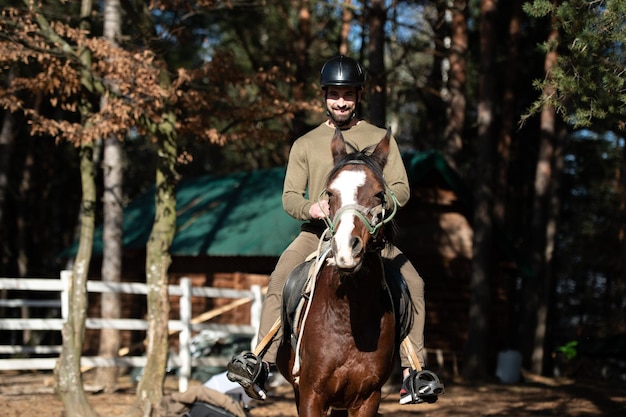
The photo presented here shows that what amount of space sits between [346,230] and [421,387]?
1.68 metres

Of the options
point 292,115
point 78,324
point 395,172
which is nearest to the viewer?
point 395,172

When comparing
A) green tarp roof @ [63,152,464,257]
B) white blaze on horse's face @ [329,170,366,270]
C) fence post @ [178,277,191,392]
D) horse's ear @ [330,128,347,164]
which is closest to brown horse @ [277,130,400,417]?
horse's ear @ [330,128,347,164]

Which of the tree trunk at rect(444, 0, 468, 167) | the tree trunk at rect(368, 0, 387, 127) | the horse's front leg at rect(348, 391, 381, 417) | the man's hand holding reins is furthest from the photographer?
the tree trunk at rect(444, 0, 468, 167)

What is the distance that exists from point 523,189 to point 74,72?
72.3 feet

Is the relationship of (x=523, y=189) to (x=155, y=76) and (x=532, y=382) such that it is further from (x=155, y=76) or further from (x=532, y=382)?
(x=155, y=76)

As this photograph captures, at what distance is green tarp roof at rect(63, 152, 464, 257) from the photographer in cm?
2005

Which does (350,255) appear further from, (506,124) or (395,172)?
(506,124)

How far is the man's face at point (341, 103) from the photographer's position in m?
6.91

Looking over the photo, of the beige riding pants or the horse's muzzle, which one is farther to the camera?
the beige riding pants

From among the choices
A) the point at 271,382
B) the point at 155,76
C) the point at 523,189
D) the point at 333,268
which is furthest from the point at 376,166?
the point at 523,189

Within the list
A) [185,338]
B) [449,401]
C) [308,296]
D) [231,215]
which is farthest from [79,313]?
[231,215]

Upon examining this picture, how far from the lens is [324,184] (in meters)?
6.57

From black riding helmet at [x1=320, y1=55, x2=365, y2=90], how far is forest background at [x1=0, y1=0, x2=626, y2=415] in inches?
88.9

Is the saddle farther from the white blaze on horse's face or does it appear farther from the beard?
the beard
